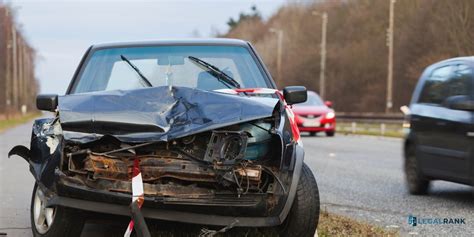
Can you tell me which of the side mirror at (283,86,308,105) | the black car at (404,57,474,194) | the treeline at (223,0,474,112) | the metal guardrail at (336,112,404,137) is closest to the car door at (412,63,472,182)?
the black car at (404,57,474,194)

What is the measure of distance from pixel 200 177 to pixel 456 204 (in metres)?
4.41

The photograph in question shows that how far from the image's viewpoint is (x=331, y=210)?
7.37 m

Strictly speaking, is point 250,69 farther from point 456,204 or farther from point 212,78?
point 456,204

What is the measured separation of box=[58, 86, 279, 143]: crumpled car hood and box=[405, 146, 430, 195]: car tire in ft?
14.4

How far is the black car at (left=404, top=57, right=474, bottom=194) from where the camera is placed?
24.3 feet

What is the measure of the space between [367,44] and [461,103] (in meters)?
50.0

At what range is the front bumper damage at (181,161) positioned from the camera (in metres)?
4.31

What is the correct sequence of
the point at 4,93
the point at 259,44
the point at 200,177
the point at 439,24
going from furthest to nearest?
the point at 259,44 < the point at 4,93 < the point at 439,24 < the point at 200,177

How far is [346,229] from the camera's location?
5.87 m

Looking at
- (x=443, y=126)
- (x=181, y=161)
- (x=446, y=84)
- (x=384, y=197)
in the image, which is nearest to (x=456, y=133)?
(x=443, y=126)

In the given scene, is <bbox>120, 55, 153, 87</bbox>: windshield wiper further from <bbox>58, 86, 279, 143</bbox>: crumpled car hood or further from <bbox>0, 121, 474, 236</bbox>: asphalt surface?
<bbox>0, 121, 474, 236</bbox>: asphalt surface

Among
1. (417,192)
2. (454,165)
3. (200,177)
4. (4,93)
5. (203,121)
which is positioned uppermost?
(203,121)

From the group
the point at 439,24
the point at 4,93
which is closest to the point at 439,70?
the point at 439,24

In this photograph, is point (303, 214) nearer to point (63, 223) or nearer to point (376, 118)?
point (63, 223)
